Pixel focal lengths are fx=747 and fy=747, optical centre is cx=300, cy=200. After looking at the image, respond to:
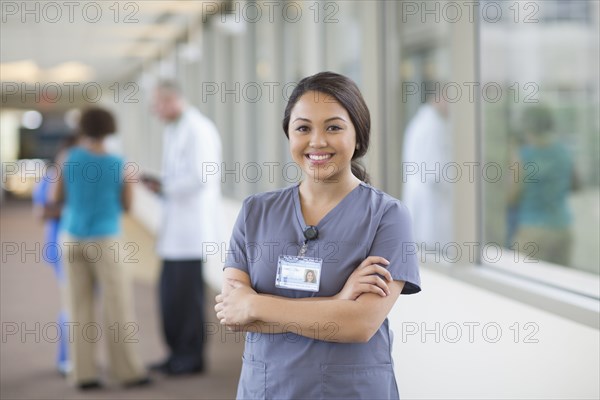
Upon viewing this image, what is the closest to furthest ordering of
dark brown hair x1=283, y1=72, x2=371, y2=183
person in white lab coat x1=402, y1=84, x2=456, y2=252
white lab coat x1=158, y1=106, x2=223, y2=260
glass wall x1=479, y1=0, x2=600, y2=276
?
1. dark brown hair x1=283, y1=72, x2=371, y2=183
2. person in white lab coat x1=402, y1=84, x2=456, y2=252
3. white lab coat x1=158, y1=106, x2=223, y2=260
4. glass wall x1=479, y1=0, x2=600, y2=276

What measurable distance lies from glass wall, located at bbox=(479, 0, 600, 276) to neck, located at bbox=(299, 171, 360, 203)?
3.20m

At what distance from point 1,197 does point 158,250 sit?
19.2 meters

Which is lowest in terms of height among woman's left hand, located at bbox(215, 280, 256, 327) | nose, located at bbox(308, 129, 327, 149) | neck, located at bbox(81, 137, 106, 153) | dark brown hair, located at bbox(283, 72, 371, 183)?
woman's left hand, located at bbox(215, 280, 256, 327)

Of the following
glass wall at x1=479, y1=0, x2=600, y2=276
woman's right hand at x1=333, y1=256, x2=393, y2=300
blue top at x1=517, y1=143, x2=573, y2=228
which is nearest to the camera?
woman's right hand at x1=333, y1=256, x2=393, y2=300

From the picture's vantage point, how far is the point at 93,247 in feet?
13.7

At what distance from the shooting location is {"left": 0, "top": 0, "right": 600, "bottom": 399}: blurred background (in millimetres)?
2828

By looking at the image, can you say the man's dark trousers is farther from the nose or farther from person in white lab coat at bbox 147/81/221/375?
the nose

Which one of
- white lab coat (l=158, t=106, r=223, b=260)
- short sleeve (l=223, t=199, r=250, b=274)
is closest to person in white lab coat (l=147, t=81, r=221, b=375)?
white lab coat (l=158, t=106, r=223, b=260)

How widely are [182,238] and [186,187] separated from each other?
0.32m

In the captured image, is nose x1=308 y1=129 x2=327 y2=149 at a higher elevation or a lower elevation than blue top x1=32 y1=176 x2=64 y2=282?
higher

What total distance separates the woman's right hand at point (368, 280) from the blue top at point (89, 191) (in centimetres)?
279

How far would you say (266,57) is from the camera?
6984mm

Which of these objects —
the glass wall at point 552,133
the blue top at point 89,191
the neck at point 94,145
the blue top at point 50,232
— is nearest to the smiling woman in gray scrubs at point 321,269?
the blue top at point 89,191

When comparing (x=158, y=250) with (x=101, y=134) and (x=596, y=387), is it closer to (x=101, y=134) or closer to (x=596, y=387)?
(x=101, y=134)
